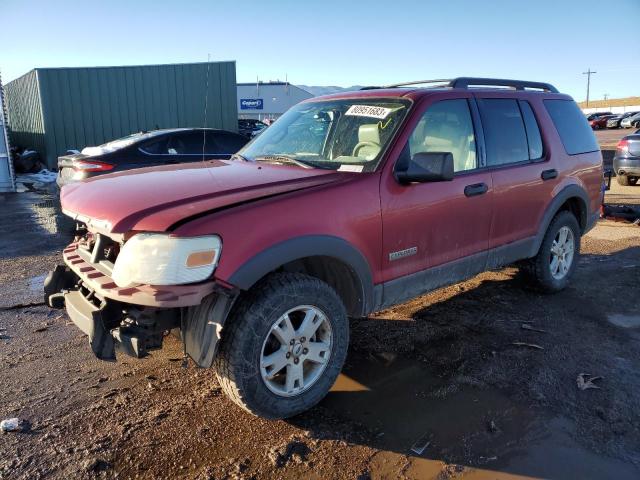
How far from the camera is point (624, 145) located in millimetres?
12273

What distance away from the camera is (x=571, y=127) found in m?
5.25

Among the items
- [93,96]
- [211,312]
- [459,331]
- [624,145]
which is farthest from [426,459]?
[93,96]

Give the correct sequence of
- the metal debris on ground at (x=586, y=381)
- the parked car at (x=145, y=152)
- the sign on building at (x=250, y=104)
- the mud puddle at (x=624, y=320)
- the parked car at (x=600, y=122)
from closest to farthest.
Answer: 1. the metal debris on ground at (x=586, y=381)
2. the mud puddle at (x=624, y=320)
3. the parked car at (x=145, y=152)
4. the sign on building at (x=250, y=104)
5. the parked car at (x=600, y=122)

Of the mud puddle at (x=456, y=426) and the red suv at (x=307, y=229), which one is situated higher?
the red suv at (x=307, y=229)

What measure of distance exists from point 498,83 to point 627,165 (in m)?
9.37

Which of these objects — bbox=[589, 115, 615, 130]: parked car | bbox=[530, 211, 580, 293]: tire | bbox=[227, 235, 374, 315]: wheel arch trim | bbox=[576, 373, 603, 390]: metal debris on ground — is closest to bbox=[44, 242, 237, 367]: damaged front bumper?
bbox=[227, 235, 374, 315]: wheel arch trim

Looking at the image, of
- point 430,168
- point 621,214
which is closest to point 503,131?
point 430,168

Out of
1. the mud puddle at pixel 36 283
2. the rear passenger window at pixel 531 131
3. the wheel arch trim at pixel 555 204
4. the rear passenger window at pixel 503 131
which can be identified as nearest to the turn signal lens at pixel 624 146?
the wheel arch trim at pixel 555 204

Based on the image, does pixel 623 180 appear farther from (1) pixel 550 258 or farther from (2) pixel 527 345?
(2) pixel 527 345

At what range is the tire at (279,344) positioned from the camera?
2752 mm

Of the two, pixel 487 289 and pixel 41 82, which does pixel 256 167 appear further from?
pixel 41 82

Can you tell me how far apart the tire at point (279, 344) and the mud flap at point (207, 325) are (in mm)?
140

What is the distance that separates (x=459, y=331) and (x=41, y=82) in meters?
18.1

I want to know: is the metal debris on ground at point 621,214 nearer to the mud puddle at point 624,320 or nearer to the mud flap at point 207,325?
the mud puddle at point 624,320
